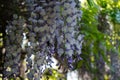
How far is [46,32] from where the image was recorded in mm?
1811

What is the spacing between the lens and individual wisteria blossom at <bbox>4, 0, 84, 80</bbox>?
1.79 m

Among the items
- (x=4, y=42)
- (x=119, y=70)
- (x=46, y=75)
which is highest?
(x=4, y=42)

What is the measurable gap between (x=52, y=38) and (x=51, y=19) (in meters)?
0.10

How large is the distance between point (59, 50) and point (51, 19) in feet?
0.59

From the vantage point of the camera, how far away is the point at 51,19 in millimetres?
1801

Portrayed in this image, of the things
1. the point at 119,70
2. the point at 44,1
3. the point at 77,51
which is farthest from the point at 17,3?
the point at 119,70

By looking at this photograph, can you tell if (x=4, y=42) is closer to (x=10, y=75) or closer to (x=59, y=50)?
(x=10, y=75)

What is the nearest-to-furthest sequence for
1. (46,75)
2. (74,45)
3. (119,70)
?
1. (74,45)
2. (46,75)
3. (119,70)

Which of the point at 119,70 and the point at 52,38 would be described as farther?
the point at 119,70

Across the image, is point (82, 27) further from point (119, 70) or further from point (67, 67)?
point (119, 70)

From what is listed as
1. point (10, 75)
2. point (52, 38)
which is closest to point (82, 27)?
point (52, 38)

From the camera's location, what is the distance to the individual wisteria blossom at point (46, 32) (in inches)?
70.4

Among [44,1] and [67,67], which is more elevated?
[44,1]

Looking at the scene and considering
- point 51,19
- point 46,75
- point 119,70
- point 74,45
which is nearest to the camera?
point 51,19
